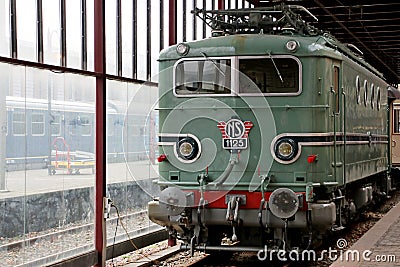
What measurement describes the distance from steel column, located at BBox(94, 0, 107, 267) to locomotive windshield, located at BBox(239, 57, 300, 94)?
2.18 metres

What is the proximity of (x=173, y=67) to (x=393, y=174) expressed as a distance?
1588cm

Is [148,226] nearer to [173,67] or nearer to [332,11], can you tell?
[173,67]

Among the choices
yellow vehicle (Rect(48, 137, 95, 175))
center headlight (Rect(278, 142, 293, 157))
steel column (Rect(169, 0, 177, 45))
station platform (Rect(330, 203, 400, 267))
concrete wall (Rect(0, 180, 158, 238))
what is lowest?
station platform (Rect(330, 203, 400, 267))

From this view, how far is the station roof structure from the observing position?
70.3 feet

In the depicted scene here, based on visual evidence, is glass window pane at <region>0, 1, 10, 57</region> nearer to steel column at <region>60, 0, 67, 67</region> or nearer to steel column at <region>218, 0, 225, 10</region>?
steel column at <region>60, 0, 67, 67</region>

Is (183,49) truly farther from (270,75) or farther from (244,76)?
(270,75)

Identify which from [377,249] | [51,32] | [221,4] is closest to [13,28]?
[51,32]

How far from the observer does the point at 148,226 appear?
1401 cm

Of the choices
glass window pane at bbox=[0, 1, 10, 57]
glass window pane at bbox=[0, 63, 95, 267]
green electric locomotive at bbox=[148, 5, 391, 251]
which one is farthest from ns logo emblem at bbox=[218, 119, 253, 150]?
glass window pane at bbox=[0, 1, 10, 57]

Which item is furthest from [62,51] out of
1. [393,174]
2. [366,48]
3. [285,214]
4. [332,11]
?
[366,48]

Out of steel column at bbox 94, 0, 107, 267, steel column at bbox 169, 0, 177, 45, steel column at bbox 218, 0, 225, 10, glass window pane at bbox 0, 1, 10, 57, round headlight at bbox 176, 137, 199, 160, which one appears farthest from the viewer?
steel column at bbox 218, 0, 225, 10

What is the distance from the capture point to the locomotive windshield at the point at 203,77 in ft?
36.9

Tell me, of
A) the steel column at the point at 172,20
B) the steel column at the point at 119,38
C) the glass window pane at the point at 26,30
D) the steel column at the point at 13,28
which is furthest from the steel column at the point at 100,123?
the steel column at the point at 172,20

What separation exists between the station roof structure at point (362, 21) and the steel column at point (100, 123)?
374 inches
